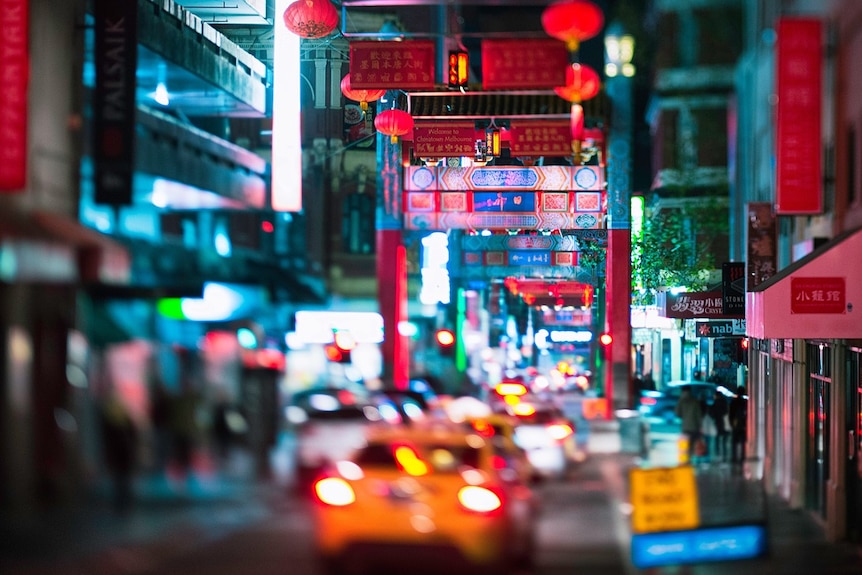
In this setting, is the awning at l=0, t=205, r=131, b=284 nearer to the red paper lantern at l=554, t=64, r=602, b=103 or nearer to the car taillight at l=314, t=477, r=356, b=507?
the car taillight at l=314, t=477, r=356, b=507

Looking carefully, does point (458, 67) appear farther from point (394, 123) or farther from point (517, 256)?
point (517, 256)

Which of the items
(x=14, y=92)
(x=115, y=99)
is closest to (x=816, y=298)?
(x=115, y=99)

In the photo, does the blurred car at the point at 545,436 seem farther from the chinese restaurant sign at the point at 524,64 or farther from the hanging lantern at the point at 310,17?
the hanging lantern at the point at 310,17

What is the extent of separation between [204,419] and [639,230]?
4306 mm

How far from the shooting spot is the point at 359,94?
12.0 meters

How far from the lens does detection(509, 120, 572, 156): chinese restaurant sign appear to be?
11898mm

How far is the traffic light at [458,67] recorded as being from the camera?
11.7 metres

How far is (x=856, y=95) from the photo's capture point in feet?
40.3

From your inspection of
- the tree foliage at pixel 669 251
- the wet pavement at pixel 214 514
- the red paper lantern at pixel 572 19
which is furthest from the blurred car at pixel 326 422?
the red paper lantern at pixel 572 19

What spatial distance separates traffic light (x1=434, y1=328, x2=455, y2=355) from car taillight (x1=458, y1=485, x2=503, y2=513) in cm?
207

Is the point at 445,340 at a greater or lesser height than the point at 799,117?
lesser

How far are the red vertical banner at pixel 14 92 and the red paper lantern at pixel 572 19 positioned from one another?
4728 millimetres

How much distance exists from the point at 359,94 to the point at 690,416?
431 cm

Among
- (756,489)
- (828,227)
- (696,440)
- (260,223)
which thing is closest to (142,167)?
(260,223)
